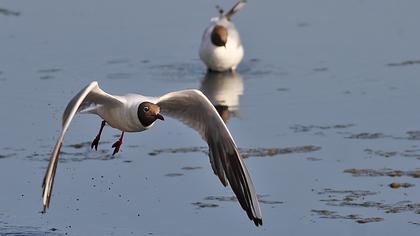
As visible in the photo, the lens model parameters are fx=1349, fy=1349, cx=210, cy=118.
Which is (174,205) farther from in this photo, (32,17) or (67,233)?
(32,17)

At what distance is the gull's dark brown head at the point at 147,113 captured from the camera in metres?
9.07

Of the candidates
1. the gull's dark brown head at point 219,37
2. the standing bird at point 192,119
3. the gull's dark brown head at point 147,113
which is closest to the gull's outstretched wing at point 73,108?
the standing bird at point 192,119

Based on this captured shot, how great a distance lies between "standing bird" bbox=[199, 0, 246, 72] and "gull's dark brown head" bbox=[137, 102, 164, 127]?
6.16 meters

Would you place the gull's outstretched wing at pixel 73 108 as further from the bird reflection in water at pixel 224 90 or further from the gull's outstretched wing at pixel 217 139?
the bird reflection in water at pixel 224 90

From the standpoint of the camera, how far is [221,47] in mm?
15562

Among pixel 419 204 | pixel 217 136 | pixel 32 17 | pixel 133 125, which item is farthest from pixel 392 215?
pixel 32 17

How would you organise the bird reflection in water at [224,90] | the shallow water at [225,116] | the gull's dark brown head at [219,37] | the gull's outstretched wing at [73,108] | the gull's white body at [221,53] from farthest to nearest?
the gull's dark brown head at [219,37] → the gull's white body at [221,53] → the bird reflection in water at [224,90] → the shallow water at [225,116] → the gull's outstretched wing at [73,108]

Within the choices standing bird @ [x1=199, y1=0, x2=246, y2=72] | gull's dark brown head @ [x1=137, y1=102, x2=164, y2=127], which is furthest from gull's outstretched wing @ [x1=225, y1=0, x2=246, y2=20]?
gull's dark brown head @ [x1=137, y1=102, x2=164, y2=127]

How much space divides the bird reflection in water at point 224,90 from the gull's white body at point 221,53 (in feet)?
0.34

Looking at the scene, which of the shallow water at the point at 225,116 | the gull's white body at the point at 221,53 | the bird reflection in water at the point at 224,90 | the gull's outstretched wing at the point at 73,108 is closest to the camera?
the gull's outstretched wing at the point at 73,108

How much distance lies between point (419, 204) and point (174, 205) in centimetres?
179

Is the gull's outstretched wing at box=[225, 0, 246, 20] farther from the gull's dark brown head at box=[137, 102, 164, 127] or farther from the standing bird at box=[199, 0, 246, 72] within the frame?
the gull's dark brown head at box=[137, 102, 164, 127]

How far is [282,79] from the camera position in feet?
47.0

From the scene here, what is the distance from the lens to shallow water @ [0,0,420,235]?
977 centimetres
